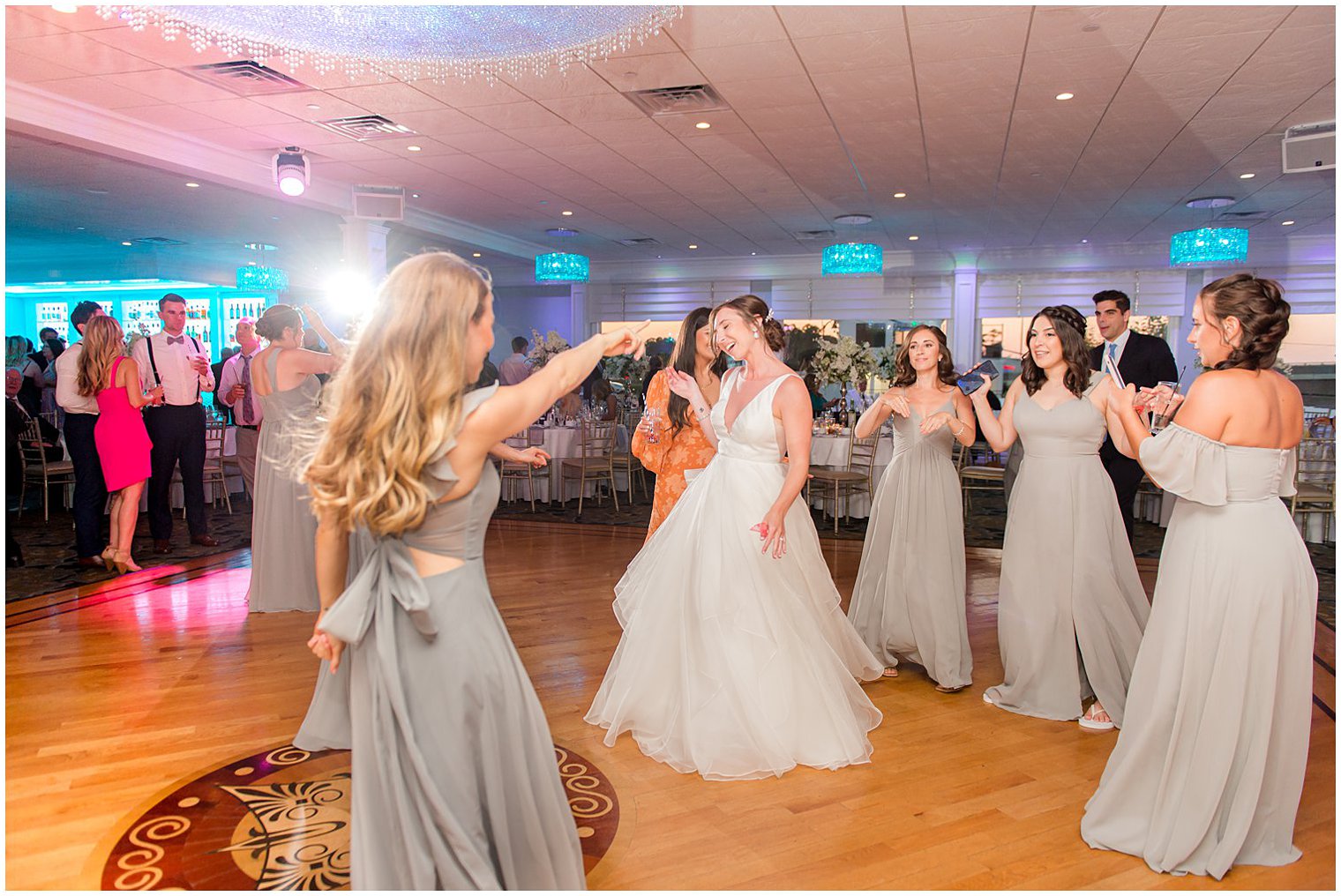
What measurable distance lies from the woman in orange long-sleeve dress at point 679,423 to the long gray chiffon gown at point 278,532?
2085 millimetres

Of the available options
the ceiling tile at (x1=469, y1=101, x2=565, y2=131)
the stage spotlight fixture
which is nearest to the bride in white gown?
the ceiling tile at (x1=469, y1=101, x2=565, y2=131)

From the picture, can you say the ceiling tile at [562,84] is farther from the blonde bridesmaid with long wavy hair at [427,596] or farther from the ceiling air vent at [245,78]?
the blonde bridesmaid with long wavy hair at [427,596]

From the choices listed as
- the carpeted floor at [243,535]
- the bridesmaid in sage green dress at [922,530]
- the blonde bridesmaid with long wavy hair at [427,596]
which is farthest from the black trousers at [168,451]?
the blonde bridesmaid with long wavy hair at [427,596]

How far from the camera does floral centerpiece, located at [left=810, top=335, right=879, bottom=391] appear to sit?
9.16 meters

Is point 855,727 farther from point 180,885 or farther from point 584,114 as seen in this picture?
point 584,114

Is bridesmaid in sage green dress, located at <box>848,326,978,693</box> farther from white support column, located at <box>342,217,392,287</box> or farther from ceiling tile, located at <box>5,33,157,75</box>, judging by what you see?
white support column, located at <box>342,217,392,287</box>

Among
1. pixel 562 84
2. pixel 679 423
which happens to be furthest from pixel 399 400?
pixel 562 84

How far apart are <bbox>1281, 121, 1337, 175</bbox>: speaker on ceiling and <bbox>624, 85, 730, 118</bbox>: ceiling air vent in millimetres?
4200

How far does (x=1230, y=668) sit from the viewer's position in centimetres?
260

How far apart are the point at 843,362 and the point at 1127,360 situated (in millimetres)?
3720

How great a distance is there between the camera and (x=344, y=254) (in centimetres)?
1055

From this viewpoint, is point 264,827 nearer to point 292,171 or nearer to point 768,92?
point 768,92

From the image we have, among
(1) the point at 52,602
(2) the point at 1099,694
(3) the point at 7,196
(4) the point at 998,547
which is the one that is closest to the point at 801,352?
(4) the point at 998,547

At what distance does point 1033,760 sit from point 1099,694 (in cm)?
60
